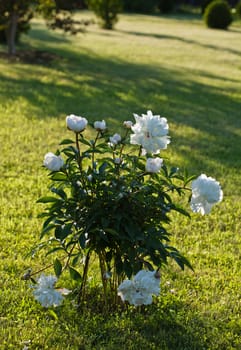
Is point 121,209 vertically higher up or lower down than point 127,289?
higher up

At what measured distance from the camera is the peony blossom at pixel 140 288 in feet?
8.28

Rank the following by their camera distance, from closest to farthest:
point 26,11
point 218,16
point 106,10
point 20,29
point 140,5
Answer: point 26,11 < point 20,29 < point 106,10 < point 218,16 < point 140,5

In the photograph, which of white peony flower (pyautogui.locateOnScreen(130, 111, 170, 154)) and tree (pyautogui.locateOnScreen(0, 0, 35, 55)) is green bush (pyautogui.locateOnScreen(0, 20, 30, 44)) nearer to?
tree (pyautogui.locateOnScreen(0, 0, 35, 55))

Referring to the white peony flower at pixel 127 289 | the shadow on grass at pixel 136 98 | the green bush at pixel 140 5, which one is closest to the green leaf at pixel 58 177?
the white peony flower at pixel 127 289

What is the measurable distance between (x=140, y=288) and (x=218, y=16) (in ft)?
77.8

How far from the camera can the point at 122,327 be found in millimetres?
2990

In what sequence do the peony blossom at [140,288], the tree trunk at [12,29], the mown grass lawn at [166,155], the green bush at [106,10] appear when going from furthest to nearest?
the green bush at [106,10] → the tree trunk at [12,29] → the mown grass lawn at [166,155] → the peony blossom at [140,288]

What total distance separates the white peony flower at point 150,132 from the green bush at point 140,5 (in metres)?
29.9

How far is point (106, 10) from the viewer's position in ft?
69.8

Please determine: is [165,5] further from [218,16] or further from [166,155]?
[166,155]

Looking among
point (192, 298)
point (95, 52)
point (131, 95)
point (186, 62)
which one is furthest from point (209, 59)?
point (192, 298)

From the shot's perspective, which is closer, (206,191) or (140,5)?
(206,191)

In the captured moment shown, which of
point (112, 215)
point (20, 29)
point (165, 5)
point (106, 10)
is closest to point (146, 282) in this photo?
point (112, 215)

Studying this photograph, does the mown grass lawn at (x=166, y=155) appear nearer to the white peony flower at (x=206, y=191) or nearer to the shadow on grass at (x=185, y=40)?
the white peony flower at (x=206, y=191)
